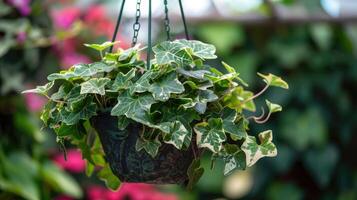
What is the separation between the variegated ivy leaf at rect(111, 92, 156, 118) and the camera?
135 cm

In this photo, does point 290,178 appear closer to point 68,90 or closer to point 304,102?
point 304,102

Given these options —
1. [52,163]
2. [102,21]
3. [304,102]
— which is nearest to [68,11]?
[102,21]

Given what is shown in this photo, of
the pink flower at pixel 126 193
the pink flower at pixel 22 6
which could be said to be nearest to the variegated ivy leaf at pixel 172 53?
the pink flower at pixel 22 6

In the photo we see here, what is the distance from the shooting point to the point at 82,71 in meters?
1.44

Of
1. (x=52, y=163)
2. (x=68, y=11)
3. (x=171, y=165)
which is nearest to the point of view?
(x=171, y=165)

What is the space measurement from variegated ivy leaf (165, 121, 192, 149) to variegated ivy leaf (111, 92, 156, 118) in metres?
0.07

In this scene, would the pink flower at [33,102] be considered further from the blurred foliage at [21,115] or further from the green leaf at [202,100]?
the green leaf at [202,100]

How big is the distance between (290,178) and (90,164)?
7.89ft

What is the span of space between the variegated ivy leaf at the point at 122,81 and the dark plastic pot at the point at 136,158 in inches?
3.4

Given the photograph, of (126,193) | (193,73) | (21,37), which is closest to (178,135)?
(193,73)

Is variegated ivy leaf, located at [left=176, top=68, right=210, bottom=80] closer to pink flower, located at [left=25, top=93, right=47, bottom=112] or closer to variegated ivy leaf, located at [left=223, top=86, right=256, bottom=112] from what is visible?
variegated ivy leaf, located at [left=223, top=86, right=256, bottom=112]

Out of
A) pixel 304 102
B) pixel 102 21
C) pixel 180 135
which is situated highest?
pixel 180 135

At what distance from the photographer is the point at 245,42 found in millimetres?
4047

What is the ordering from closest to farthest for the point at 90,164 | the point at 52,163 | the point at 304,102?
the point at 90,164
the point at 52,163
the point at 304,102
